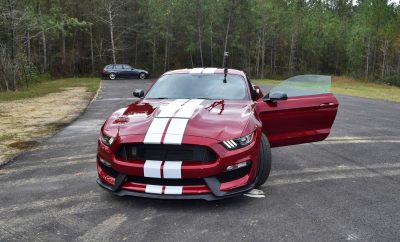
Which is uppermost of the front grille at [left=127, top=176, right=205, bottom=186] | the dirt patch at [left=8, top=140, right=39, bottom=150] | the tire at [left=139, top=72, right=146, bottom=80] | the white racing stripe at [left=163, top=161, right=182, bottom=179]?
the white racing stripe at [left=163, top=161, right=182, bottom=179]

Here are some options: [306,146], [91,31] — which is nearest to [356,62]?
[91,31]

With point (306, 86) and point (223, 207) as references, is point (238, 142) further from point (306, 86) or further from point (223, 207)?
point (306, 86)

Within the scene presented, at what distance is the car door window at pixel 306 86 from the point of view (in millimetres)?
6199

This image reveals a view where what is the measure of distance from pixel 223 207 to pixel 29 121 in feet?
28.0

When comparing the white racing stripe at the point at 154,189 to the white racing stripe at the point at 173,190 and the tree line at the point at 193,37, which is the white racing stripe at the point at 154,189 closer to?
the white racing stripe at the point at 173,190

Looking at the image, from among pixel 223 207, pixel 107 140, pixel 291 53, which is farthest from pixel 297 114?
pixel 291 53

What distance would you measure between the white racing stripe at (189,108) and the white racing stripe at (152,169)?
746mm

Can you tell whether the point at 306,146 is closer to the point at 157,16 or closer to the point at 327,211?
the point at 327,211

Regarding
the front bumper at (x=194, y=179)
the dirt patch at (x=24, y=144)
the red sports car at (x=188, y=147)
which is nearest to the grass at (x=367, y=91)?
the dirt patch at (x=24, y=144)

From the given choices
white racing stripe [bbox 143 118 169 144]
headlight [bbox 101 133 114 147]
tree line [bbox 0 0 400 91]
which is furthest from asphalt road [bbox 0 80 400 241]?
tree line [bbox 0 0 400 91]

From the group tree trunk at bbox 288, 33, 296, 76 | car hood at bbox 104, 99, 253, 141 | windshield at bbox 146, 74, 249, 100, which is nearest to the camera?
car hood at bbox 104, 99, 253, 141

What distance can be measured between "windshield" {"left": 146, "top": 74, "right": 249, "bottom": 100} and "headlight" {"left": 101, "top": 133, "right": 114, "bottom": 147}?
1428 mm

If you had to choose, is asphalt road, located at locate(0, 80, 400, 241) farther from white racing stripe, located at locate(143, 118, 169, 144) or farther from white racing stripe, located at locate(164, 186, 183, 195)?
white racing stripe, located at locate(143, 118, 169, 144)

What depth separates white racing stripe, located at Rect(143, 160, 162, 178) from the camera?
4.24 m
